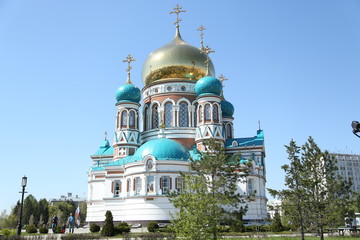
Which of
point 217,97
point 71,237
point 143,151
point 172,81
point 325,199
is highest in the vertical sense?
point 172,81

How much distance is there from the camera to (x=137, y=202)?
28109 mm

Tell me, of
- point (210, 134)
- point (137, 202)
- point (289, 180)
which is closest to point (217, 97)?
point (210, 134)

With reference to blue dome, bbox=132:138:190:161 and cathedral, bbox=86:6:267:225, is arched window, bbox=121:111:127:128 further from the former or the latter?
blue dome, bbox=132:138:190:161

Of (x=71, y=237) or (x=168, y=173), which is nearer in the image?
(x=71, y=237)

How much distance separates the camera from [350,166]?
230 ft

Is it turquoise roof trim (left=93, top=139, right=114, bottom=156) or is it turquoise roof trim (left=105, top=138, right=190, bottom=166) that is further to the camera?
turquoise roof trim (left=93, top=139, right=114, bottom=156)

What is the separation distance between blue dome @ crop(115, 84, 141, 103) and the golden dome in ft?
10.5

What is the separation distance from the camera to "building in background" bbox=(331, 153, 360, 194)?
69944mm

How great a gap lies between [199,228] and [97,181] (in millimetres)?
24127

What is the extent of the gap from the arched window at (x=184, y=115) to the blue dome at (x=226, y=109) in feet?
15.1

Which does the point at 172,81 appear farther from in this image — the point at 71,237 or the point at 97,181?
the point at 71,237

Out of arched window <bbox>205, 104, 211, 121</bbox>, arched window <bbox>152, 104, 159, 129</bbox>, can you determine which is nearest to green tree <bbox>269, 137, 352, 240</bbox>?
arched window <bbox>205, 104, 211, 121</bbox>

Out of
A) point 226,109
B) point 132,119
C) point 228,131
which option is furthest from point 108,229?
point 226,109

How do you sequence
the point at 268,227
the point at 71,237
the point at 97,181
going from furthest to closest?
the point at 97,181, the point at 268,227, the point at 71,237
